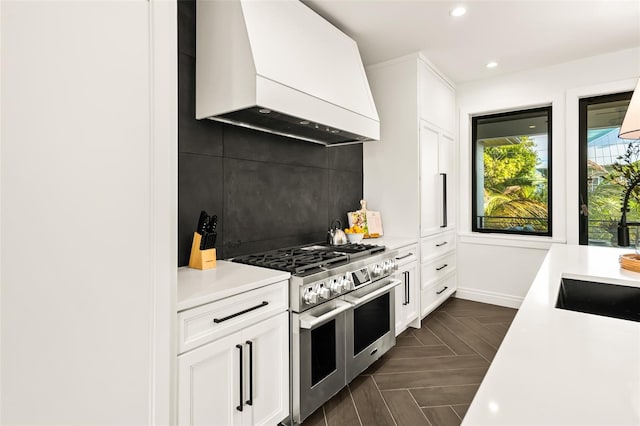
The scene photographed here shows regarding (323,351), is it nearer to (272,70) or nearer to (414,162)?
(272,70)

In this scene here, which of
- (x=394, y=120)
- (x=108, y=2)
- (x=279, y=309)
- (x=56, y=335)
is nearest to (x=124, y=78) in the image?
(x=108, y=2)

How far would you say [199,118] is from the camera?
200cm

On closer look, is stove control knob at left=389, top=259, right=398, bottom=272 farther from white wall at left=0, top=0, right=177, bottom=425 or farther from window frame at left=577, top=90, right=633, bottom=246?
window frame at left=577, top=90, right=633, bottom=246

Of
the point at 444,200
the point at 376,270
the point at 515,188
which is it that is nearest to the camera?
the point at 376,270

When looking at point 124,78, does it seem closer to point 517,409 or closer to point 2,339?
point 2,339

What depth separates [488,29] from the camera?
279cm

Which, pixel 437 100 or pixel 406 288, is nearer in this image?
pixel 406 288

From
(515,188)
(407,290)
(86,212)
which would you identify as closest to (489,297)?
(515,188)

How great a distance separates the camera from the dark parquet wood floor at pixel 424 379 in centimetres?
199

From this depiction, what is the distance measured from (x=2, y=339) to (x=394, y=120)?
319 centimetres

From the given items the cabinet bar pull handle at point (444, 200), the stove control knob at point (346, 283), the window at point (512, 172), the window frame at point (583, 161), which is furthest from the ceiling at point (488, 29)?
the stove control knob at point (346, 283)

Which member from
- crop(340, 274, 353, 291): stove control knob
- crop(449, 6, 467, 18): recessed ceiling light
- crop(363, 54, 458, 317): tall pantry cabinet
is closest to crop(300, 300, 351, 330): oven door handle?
crop(340, 274, 353, 291): stove control knob

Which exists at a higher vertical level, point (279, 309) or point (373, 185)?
point (373, 185)

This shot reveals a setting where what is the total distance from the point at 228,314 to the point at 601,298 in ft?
6.14
